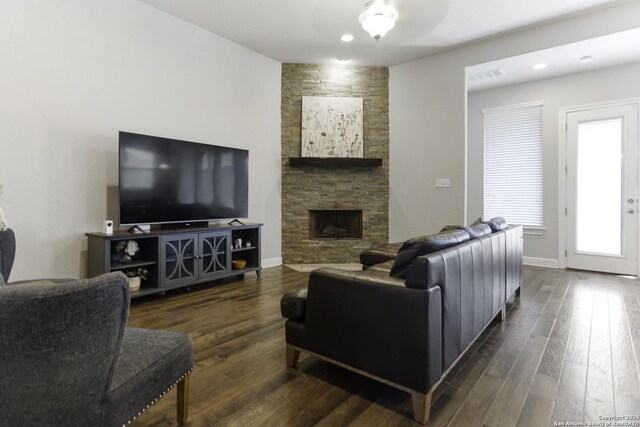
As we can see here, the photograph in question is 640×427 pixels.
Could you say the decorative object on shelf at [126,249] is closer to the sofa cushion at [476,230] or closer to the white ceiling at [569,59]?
the sofa cushion at [476,230]

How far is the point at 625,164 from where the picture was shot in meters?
4.62

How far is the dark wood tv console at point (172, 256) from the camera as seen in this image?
10.3 ft

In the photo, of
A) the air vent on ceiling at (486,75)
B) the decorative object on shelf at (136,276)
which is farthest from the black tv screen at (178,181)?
the air vent on ceiling at (486,75)

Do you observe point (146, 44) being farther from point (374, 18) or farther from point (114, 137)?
point (374, 18)

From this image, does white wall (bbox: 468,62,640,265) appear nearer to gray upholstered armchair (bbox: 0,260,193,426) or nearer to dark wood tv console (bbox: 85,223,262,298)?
dark wood tv console (bbox: 85,223,262,298)

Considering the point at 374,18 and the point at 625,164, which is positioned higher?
the point at 374,18

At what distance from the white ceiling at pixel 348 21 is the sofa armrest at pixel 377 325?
329 cm

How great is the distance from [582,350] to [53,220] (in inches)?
173

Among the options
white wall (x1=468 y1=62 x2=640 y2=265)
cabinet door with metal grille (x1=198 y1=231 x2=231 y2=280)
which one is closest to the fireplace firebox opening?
cabinet door with metal grille (x1=198 y1=231 x2=231 y2=280)

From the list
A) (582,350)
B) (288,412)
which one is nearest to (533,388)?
(582,350)

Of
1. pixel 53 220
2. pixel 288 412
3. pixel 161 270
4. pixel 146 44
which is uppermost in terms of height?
pixel 146 44

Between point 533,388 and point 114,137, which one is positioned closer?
point 533,388

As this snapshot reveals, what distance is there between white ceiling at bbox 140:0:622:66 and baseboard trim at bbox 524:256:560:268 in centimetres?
335

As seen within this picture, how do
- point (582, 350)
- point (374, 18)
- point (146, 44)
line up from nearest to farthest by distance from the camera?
point (582, 350) < point (374, 18) < point (146, 44)
